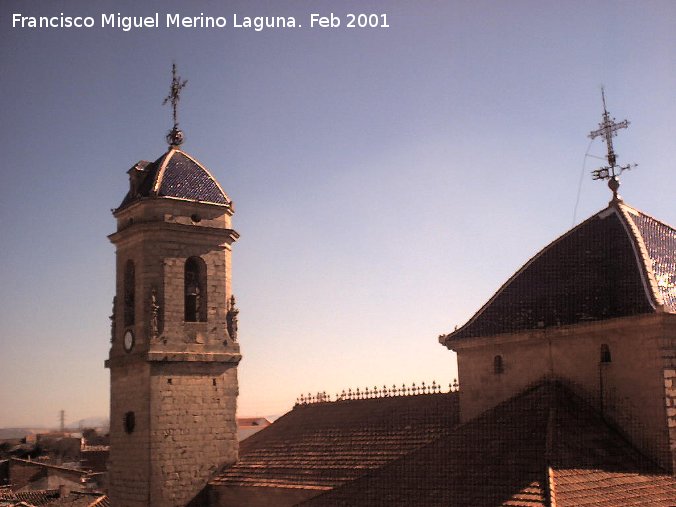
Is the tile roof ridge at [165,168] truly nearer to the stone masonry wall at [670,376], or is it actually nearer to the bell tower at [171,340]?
the bell tower at [171,340]

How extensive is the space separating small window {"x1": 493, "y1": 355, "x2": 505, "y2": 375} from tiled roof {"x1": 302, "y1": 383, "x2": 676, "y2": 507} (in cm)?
100

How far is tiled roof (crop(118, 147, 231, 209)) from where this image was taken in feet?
73.3

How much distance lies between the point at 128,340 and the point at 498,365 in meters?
10.5

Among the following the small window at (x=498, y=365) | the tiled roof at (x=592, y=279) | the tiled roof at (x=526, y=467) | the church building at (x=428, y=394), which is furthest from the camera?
the small window at (x=498, y=365)

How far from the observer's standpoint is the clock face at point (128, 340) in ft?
71.9

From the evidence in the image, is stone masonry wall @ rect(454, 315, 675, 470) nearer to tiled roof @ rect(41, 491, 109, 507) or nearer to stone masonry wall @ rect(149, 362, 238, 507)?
stone masonry wall @ rect(149, 362, 238, 507)

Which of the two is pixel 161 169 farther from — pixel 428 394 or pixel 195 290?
pixel 428 394

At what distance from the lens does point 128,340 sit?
22078mm

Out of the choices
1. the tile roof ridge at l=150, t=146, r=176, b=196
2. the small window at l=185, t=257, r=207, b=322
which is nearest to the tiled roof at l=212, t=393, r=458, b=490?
the small window at l=185, t=257, r=207, b=322

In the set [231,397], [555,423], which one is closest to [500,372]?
[555,423]

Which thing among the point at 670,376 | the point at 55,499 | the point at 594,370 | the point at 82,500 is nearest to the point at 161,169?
the point at 594,370

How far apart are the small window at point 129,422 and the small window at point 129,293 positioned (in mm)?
2500

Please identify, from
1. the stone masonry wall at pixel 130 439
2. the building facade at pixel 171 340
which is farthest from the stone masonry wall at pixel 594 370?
the stone masonry wall at pixel 130 439

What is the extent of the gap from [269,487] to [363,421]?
2891 mm
